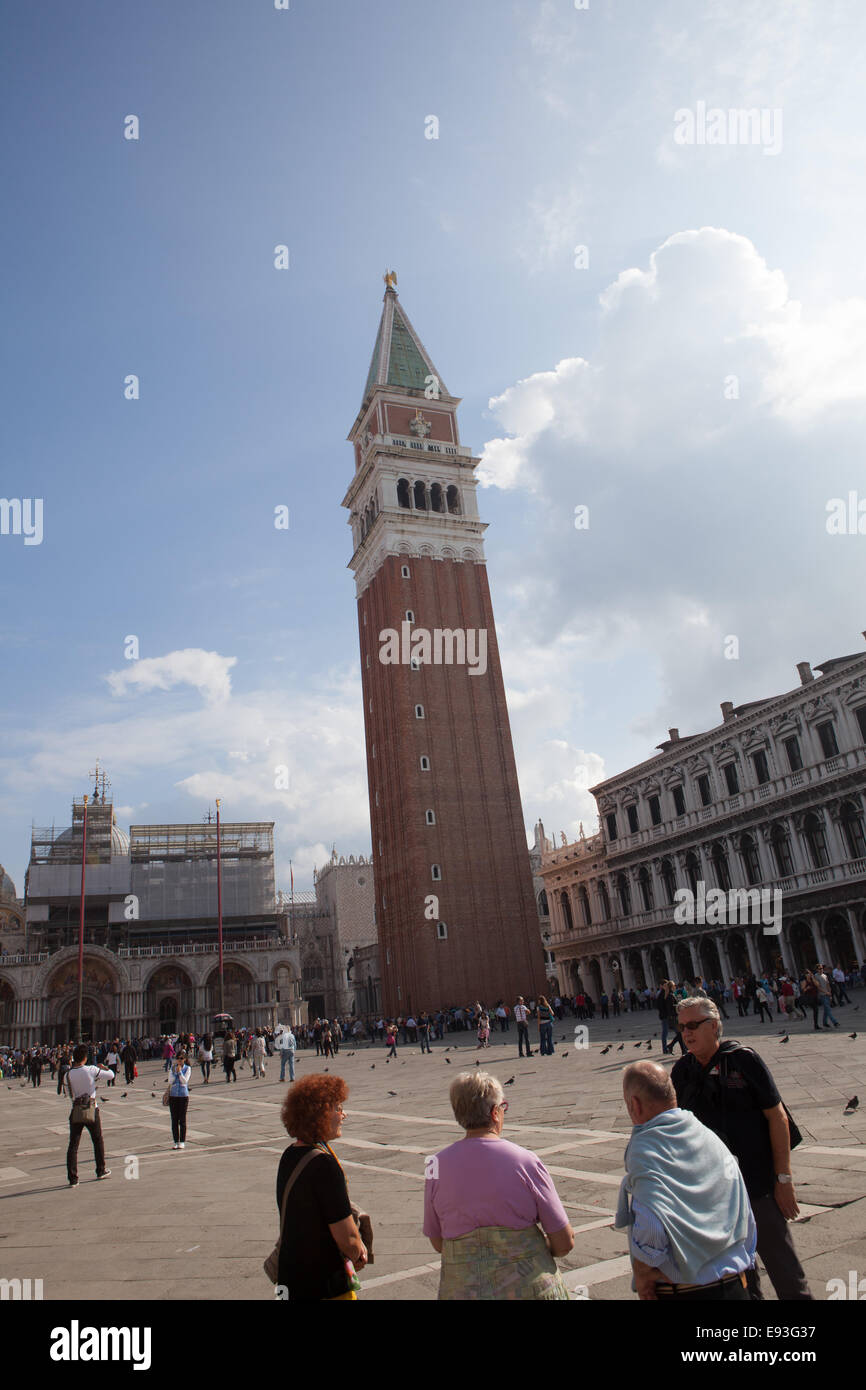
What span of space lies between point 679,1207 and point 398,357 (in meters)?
59.0

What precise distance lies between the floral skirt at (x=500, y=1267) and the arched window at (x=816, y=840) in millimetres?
33062

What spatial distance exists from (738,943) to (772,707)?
34.1 feet

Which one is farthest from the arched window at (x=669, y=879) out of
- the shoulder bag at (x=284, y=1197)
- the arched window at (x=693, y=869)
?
the shoulder bag at (x=284, y=1197)

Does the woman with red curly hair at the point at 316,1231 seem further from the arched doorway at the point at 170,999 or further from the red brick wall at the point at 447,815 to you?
the arched doorway at the point at 170,999

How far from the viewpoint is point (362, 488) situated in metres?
55.7

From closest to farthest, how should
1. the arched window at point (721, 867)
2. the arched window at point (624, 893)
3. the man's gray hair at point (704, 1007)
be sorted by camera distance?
the man's gray hair at point (704, 1007) < the arched window at point (721, 867) < the arched window at point (624, 893)

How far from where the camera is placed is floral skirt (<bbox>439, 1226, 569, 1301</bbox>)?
9.37 ft

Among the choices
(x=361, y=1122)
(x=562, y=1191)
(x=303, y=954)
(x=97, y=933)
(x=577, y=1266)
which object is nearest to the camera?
(x=577, y=1266)

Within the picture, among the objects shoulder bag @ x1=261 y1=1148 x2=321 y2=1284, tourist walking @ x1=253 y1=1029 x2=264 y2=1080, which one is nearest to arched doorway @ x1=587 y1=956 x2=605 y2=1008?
tourist walking @ x1=253 y1=1029 x2=264 y2=1080

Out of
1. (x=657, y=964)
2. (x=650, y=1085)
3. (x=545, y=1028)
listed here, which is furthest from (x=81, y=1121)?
(x=657, y=964)

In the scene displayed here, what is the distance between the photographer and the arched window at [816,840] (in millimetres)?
32569

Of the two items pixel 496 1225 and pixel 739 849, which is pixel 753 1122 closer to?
pixel 496 1225
